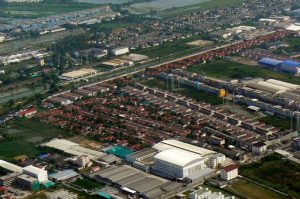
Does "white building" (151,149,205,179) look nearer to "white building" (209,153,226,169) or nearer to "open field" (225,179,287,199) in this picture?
"white building" (209,153,226,169)

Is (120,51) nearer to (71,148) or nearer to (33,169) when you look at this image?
(71,148)

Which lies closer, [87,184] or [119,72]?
[87,184]

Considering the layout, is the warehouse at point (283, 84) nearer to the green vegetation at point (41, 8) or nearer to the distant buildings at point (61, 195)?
the distant buildings at point (61, 195)

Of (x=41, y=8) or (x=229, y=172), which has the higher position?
(x=41, y=8)

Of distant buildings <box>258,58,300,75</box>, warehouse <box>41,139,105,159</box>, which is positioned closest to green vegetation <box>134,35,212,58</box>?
distant buildings <box>258,58,300,75</box>

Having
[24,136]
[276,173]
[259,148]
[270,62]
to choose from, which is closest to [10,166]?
[24,136]

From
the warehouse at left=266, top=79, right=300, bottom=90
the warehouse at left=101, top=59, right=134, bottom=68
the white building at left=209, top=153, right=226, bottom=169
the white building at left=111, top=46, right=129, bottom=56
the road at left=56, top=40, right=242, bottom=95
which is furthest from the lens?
the white building at left=111, top=46, right=129, bottom=56
